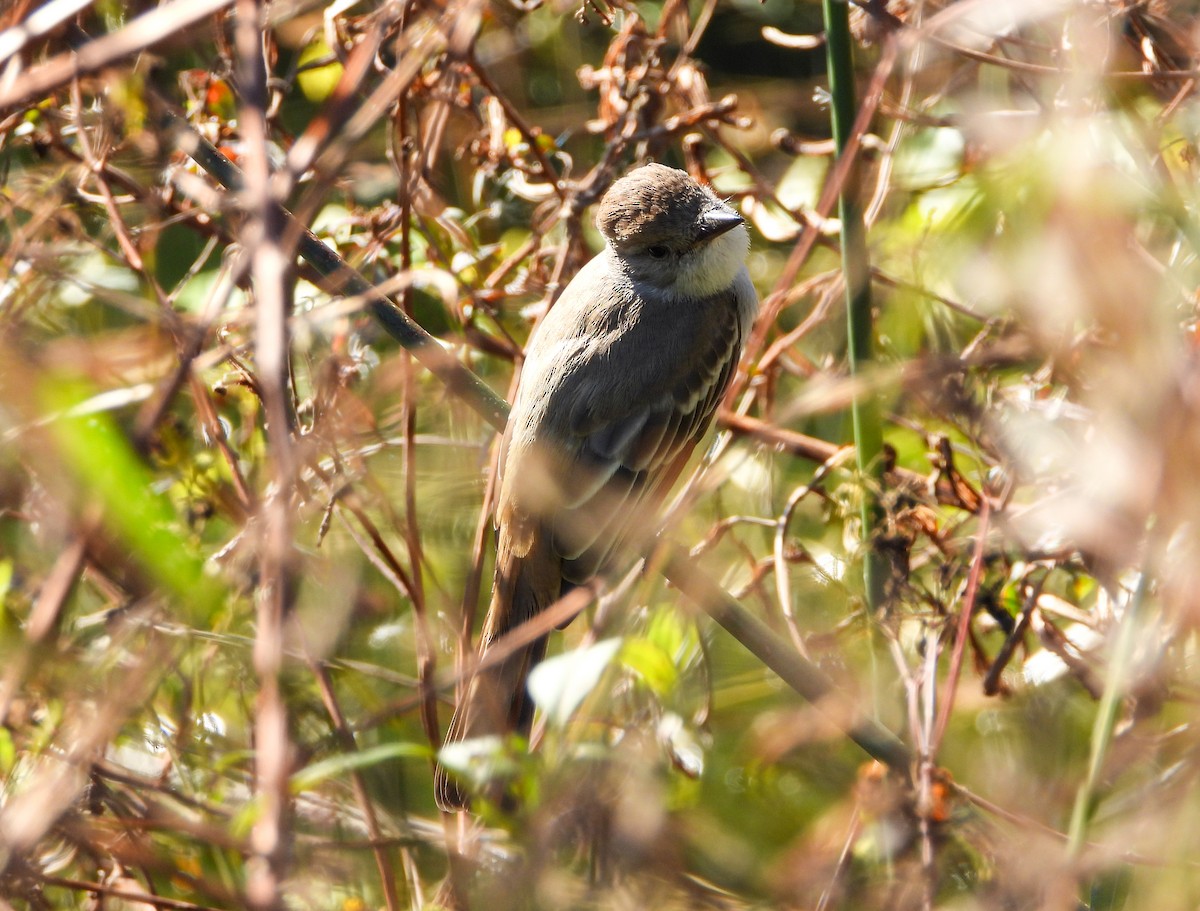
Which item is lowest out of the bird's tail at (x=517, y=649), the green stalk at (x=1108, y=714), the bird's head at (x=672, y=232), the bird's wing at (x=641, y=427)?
the bird's tail at (x=517, y=649)

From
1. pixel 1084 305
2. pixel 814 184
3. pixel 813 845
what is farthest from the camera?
pixel 814 184

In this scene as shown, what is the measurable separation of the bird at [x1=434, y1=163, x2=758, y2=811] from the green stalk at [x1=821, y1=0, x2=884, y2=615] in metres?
0.85

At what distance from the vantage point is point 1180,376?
1427 millimetres

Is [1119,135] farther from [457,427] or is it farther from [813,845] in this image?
[457,427]

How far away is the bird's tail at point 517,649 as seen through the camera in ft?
10.00

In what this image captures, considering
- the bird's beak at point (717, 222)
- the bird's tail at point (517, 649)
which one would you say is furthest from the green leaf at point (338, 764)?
the bird's beak at point (717, 222)

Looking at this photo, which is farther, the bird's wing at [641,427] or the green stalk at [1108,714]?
the bird's wing at [641,427]

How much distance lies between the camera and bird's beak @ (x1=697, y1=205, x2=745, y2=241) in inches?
146

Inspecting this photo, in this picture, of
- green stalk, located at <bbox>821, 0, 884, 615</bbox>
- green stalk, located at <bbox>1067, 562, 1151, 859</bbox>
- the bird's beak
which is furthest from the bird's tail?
green stalk, located at <bbox>1067, 562, 1151, 859</bbox>

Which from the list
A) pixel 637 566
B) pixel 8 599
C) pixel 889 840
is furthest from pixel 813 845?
pixel 8 599

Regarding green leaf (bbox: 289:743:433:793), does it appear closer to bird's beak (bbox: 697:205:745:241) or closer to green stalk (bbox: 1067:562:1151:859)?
green stalk (bbox: 1067:562:1151:859)

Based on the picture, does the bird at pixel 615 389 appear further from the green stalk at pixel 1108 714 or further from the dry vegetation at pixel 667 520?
the green stalk at pixel 1108 714

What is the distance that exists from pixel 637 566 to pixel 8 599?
1674 mm

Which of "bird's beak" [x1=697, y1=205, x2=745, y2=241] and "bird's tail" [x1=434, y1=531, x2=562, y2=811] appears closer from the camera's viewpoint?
"bird's tail" [x1=434, y1=531, x2=562, y2=811]
